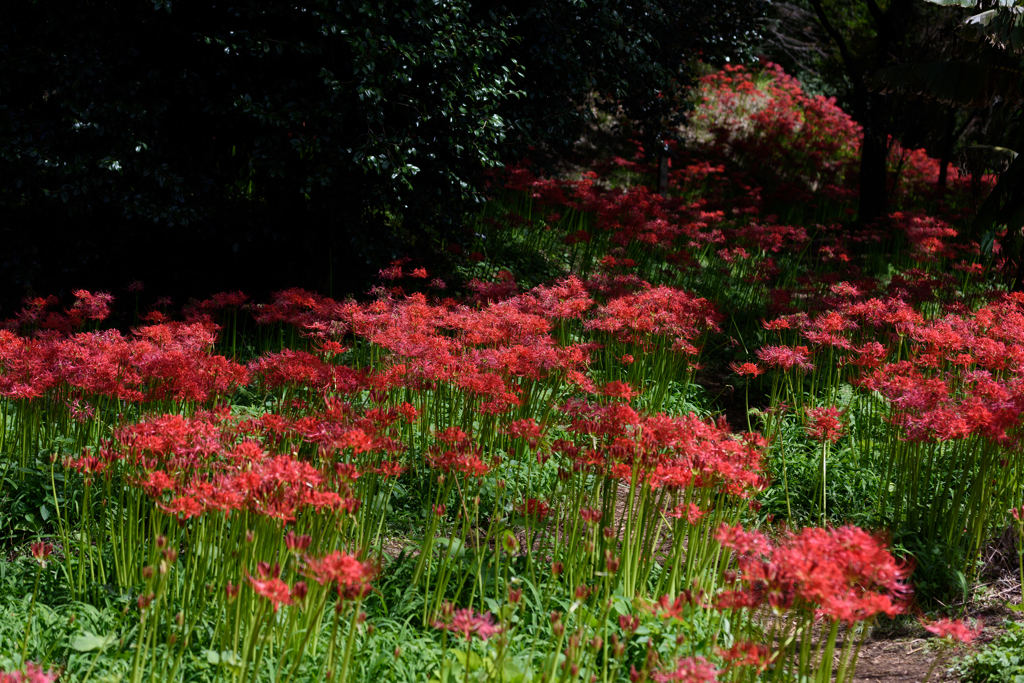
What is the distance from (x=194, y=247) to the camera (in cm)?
873

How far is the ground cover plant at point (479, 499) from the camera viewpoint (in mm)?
2629

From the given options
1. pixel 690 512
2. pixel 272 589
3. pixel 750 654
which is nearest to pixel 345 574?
pixel 272 589

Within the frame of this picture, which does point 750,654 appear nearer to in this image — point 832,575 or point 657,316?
point 832,575

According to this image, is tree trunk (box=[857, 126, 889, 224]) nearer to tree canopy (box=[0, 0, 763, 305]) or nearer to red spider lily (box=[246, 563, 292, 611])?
tree canopy (box=[0, 0, 763, 305])

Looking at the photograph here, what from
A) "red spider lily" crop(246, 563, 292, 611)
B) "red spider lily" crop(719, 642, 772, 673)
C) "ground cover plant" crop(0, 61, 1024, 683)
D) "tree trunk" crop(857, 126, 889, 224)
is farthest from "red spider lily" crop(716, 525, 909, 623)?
"tree trunk" crop(857, 126, 889, 224)

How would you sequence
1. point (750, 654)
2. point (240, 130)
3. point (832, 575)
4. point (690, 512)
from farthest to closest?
point (240, 130) < point (690, 512) < point (750, 654) < point (832, 575)

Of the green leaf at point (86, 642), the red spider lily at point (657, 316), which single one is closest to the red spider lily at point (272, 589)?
the green leaf at point (86, 642)

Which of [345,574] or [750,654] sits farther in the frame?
[750,654]

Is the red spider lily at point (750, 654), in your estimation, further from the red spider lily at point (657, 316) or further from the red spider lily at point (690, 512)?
the red spider lily at point (657, 316)

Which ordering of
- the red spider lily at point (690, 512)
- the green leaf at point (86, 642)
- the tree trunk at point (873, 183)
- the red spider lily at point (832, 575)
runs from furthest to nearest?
1. the tree trunk at point (873, 183)
2. the red spider lily at point (690, 512)
3. the green leaf at point (86, 642)
4. the red spider lily at point (832, 575)

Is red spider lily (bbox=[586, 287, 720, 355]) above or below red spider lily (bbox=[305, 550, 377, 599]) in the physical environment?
above

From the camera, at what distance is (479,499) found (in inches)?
182

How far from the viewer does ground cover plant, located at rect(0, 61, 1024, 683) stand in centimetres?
263

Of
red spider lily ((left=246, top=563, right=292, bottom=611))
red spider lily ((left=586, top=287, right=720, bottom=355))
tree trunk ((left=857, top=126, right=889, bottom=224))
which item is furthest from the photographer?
tree trunk ((left=857, top=126, right=889, bottom=224))
